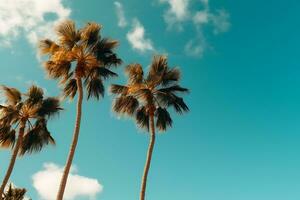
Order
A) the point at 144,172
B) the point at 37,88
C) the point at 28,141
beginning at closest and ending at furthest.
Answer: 1. the point at 144,172
2. the point at 28,141
3. the point at 37,88

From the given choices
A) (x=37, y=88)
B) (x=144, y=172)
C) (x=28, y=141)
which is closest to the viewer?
(x=144, y=172)

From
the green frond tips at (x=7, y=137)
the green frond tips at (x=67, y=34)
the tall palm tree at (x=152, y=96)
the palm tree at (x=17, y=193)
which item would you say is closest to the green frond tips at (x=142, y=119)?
the tall palm tree at (x=152, y=96)

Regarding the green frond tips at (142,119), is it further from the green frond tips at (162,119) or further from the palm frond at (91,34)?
the palm frond at (91,34)

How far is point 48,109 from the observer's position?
892 inches

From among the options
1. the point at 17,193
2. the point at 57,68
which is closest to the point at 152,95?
the point at 57,68

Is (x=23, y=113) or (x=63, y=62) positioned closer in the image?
(x=63, y=62)

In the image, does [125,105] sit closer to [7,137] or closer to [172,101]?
[172,101]

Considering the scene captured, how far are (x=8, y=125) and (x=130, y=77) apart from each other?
8.03 meters

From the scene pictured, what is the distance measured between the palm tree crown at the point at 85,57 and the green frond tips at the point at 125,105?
168cm

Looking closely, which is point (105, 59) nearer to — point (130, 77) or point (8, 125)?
point (130, 77)

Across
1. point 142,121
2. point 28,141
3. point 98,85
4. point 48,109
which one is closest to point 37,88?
point 48,109

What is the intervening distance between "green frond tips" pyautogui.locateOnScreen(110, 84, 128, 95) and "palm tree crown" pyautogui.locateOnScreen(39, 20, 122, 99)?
1786 mm

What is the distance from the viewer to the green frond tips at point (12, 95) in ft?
75.1

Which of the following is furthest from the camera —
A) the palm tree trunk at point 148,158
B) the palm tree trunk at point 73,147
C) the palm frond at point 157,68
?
the palm frond at point 157,68
